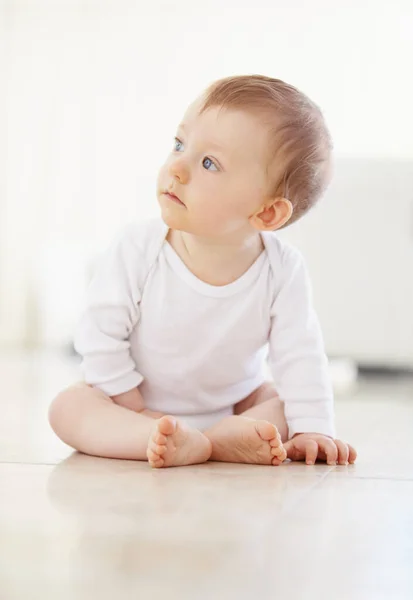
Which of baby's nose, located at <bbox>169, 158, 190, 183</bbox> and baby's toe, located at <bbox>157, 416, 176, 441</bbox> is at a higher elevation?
baby's nose, located at <bbox>169, 158, 190, 183</bbox>

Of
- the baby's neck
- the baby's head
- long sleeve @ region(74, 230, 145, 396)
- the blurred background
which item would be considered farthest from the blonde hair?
the blurred background

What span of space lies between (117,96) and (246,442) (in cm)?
324

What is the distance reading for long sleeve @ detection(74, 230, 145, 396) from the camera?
1401mm

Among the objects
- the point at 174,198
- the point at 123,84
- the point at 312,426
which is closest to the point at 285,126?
the point at 174,198

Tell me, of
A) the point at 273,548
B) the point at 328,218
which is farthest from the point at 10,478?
the point at 328,218

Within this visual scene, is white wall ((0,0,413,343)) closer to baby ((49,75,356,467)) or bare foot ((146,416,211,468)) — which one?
baby ((49,75,356,467))

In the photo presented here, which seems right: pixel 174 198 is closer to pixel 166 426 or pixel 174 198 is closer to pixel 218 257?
pixel 218 257

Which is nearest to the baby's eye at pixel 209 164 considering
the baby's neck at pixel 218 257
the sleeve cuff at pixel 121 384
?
the baby's neck at pixel 218 257

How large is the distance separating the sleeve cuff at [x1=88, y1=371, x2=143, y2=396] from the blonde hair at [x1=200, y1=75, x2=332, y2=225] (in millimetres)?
332

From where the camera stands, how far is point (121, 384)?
1.41 m

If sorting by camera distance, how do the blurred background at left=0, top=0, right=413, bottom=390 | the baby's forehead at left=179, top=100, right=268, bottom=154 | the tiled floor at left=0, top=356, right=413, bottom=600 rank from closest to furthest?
the tiled floor at left=0, top=356, right=413, bottom=600 → the baby's forehead at left=179, top=100, right=268, bottom=154 → the blurred background at left=0, top=0, right=413, bottom=390

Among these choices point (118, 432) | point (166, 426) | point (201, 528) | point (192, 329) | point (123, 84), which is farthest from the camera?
point (123, 84)

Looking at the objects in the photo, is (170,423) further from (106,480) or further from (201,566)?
(201,566)

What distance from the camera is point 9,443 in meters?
1.42
